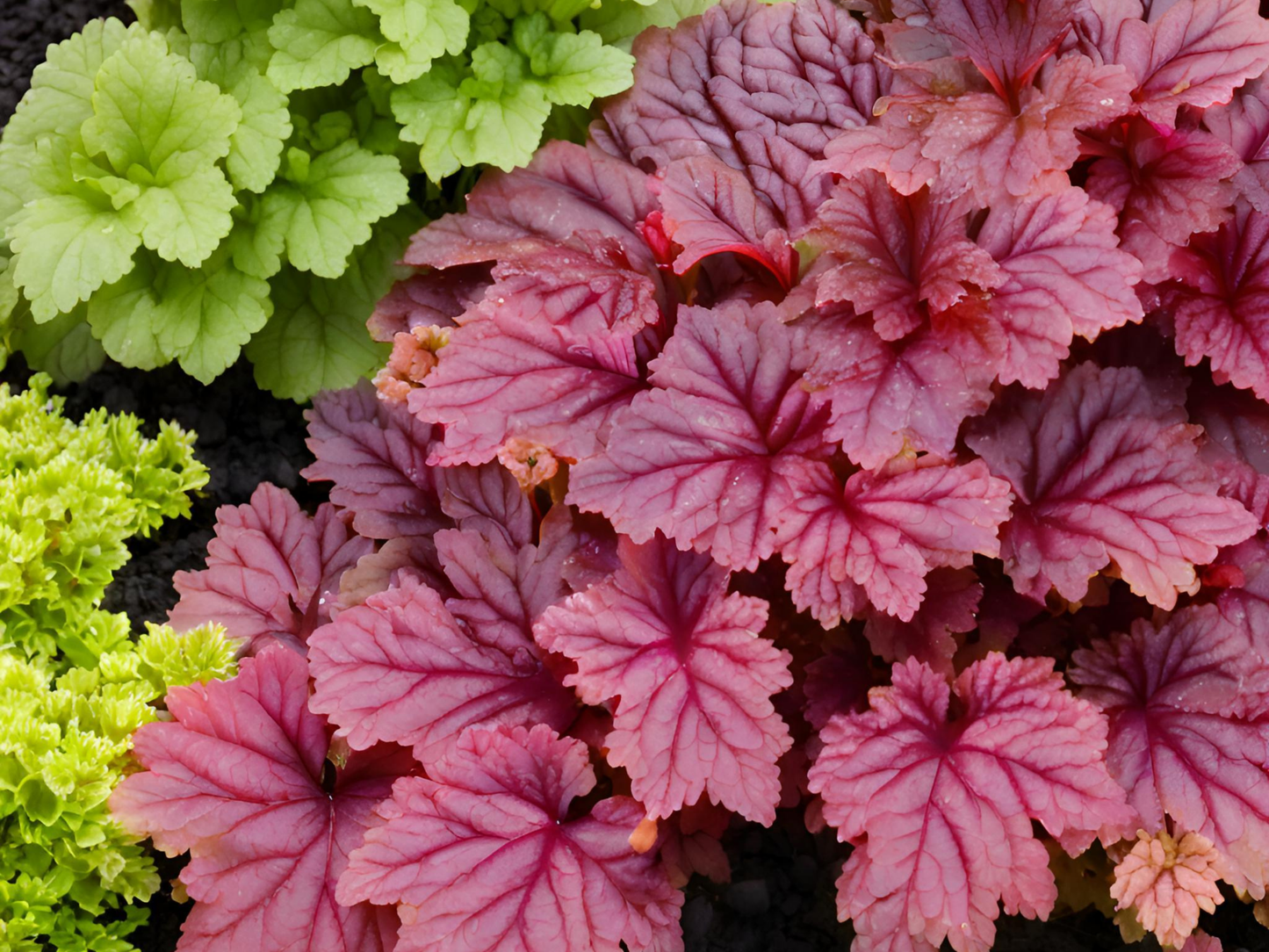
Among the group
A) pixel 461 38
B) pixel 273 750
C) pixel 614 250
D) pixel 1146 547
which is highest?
pixel 461 38

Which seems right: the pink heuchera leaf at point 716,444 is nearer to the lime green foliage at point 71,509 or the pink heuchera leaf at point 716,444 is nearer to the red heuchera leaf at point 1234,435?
the red heuchera leaf at point 1234,435

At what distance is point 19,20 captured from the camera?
3.01 m

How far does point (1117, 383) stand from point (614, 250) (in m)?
0.93

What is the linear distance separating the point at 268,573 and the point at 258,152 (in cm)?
95

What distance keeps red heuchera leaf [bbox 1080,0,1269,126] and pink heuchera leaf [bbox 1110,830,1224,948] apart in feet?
3.94

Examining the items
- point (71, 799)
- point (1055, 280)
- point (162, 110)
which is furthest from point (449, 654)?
point (162, 110)

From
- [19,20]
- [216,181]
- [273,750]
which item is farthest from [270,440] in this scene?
[19,20]

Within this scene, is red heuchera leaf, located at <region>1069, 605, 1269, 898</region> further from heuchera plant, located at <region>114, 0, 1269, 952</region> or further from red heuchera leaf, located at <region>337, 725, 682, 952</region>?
red heuchera leaf, located at <region>337, 725, 682, 952</region>

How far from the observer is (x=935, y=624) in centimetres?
171

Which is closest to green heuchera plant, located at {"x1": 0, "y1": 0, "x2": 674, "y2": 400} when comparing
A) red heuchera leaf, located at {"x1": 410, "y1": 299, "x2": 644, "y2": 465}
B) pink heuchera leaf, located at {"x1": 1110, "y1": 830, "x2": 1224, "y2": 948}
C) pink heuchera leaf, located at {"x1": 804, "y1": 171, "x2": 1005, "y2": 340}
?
red heuchera leaf, located at {"x1": 410, "y1": 299, "x2": 644, "y2": 465}

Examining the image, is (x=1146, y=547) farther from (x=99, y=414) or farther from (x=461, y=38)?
(x=99, y=414)

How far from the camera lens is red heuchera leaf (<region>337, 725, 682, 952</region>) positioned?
1.53 m

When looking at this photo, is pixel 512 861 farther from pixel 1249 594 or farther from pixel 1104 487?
pixel 1249 594

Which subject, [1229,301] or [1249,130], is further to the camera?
[1249,130]
